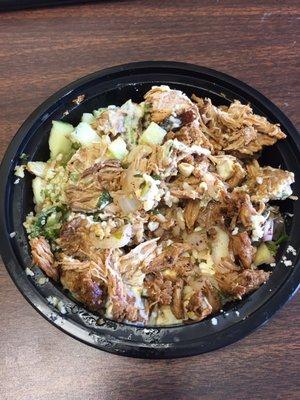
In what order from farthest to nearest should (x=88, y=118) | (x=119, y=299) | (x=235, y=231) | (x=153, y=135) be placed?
(x=88, y=118) < (x=153, y=135) < (x=235, y=231) < (x=119, y=299)

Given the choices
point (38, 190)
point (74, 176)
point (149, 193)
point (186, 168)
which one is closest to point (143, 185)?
point (149, 193)

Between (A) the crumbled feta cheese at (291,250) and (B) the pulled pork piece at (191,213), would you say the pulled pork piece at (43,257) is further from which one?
(A) the crumbled feta cheese at (291,250)

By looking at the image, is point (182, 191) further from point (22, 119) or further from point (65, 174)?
point (22, 119)

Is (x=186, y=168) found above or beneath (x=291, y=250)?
above

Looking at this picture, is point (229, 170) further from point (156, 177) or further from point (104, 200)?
point (104, 200)

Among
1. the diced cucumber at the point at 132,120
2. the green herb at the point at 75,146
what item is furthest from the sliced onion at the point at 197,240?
the green herb at the point at 75,146

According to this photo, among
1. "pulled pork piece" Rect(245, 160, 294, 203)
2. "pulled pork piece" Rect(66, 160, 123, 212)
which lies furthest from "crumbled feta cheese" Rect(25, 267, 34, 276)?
"pulled pork piece" Rect(245, 160, 294, 203)

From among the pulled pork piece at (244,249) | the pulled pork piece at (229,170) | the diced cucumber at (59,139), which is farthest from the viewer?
the diced cucumber at (59,139)
